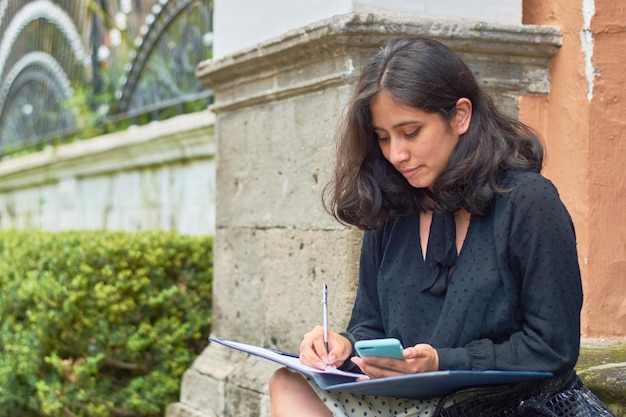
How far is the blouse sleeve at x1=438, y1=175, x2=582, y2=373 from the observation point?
2.37m

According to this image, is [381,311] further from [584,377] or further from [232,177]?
[232,177]

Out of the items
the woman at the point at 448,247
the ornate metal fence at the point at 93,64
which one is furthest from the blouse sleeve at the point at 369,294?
the ornate metal fence at the point at 93,64

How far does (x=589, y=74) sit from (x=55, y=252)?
2.86 m

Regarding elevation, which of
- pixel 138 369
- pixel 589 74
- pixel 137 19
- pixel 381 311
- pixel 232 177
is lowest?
pixel 138 369

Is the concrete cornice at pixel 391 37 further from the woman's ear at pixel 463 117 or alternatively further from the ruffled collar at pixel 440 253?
the ruffled collar at pixel 440 253

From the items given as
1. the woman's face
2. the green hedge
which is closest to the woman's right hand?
the woman's face

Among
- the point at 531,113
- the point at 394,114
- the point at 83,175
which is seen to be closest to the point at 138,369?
the point at 531,113

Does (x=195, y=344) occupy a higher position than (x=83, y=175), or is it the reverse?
(x=83, y=175)

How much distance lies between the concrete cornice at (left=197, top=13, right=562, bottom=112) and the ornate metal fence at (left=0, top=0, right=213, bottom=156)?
259 cm

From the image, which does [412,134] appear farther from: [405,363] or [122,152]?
[122,152]

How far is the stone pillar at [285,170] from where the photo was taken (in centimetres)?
360

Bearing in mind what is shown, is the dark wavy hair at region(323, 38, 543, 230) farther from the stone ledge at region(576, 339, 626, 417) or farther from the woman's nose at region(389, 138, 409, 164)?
the stone ledge at region(576, 339, 626, 417)

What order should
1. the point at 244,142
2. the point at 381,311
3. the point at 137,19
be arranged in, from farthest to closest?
the point at 137,19 → the point at 244,142 → the point at 381,311

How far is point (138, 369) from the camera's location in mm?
4992
